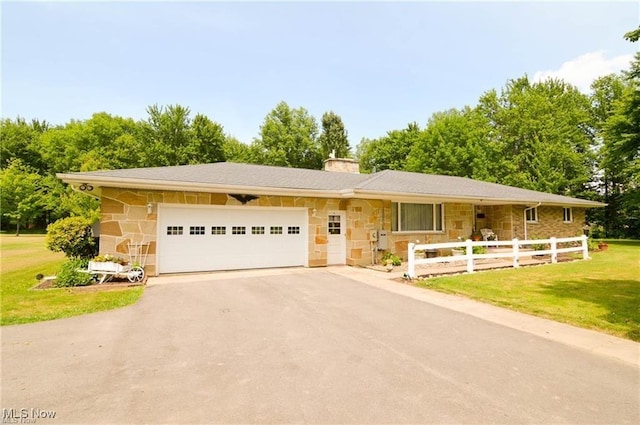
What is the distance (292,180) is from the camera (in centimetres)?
1205

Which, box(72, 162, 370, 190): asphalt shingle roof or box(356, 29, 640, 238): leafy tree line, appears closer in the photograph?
box(72, 162, 370, 190): asphalt shingle roof

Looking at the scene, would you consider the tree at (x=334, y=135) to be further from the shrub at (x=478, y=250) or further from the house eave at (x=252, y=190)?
the shrub at (x=478, y=250)

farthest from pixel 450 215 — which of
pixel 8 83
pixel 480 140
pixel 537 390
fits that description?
pixel 480 140

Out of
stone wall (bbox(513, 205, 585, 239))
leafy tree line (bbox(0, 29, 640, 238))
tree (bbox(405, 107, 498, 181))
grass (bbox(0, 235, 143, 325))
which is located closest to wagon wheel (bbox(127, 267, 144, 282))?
grass (bbox(0, 235, 143, 325))

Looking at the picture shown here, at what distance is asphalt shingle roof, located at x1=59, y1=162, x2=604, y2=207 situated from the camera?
357 inches

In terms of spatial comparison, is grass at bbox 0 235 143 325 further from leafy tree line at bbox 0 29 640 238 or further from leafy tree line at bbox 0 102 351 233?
leafy tree line at bbox 0 102 351 233

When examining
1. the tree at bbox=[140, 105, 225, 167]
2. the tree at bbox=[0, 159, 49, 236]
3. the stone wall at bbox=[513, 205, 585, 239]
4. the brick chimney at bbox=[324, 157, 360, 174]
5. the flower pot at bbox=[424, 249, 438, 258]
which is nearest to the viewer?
the flower pot at bbox=[424, 249, 438, 258]

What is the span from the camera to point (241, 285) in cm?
827

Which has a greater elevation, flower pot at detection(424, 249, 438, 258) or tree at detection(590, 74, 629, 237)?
tree at detection(590, 74, 629, 237)

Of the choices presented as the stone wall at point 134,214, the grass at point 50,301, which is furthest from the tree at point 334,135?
the grass at point 50,301

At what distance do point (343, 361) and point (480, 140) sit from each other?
3371 centimetres

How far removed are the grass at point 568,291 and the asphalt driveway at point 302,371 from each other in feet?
5.00

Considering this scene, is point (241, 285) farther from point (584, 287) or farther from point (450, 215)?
point (450, 215)

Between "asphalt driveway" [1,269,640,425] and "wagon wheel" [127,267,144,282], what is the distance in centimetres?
277
